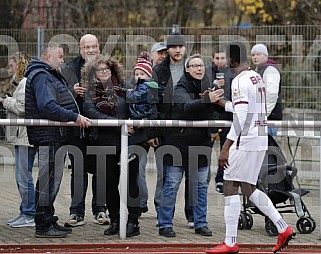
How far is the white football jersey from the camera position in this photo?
28.9 feet

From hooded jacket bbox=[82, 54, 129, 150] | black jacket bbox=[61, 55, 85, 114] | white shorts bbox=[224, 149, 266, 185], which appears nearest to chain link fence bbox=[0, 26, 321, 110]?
black jacket bbox=[61, 55, 85, 114]

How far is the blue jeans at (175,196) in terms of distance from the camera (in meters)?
9.80

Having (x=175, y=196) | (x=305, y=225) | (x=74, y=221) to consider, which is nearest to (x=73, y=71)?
(x=74, y=221)

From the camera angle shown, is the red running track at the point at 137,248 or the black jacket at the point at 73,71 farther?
the black jacket at the point at 73,71

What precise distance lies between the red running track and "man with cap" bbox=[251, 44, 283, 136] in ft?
5.41

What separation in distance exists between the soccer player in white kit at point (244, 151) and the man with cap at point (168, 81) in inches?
47.2

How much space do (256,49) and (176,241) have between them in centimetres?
297

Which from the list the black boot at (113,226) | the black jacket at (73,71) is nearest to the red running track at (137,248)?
the black boot at (113,226)

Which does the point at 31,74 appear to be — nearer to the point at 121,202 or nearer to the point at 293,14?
the point at 121,202

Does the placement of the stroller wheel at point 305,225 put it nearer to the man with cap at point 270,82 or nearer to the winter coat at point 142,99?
the man with cap at point 270,82

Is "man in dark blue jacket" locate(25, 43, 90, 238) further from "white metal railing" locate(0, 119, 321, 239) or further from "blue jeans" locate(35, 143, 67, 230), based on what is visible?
"white metal railing" locate(0, 119, 321, 239)

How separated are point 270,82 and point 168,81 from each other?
1.37 m

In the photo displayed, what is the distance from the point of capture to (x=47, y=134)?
31.3 feet

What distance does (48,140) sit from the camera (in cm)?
954
